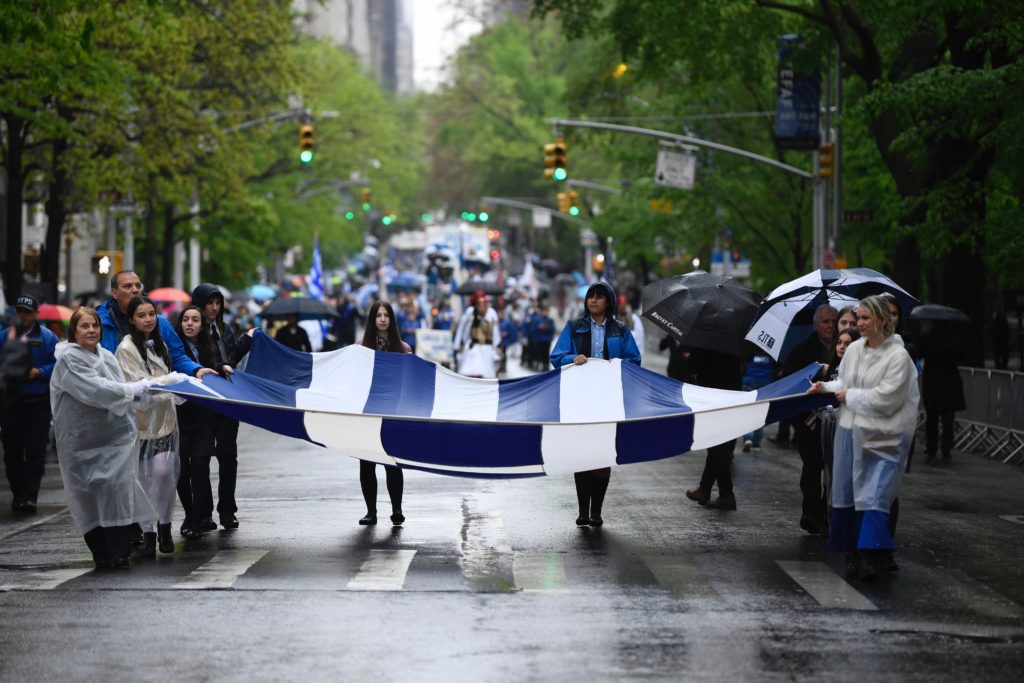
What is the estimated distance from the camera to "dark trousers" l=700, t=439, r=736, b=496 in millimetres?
14805

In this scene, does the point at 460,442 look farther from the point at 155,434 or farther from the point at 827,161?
the point at 827,161

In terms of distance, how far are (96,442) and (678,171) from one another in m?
28.7

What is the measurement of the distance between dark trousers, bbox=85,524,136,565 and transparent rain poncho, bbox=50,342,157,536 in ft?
0.17

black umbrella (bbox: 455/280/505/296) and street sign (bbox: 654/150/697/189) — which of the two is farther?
black umbrella (bbox: 455/280/505/296)

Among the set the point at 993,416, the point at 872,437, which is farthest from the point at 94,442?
the point at 993,416

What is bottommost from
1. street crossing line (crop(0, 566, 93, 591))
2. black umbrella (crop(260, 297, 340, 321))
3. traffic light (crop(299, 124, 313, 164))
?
street crossing line (crop(0, 566, 93, 591))

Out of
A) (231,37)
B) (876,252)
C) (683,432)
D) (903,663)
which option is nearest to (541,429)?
(683,432)

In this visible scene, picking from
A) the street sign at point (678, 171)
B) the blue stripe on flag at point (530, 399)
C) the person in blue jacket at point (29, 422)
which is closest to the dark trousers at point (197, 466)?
the blue stripe on flag at point (530, 399)

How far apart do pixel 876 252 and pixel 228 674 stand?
3541 cm

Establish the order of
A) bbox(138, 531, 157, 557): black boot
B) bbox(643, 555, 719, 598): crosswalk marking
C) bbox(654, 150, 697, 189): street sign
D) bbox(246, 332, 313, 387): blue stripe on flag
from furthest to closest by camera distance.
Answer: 1. bbox(654, 150, 697, 189): street sign
2. bbox(246, 332, 313, 387): blue stripe on flag
3. bbox(138, 531, 157, 557): black boot
4. bbox(643, 555, 719, 598): crosswalk marking

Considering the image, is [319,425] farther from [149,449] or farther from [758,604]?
[758,604]

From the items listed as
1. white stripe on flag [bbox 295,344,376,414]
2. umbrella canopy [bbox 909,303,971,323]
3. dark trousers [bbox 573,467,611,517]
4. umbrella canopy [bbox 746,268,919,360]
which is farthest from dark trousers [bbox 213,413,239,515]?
umbrella canopy [bbox 909,303,971,323]

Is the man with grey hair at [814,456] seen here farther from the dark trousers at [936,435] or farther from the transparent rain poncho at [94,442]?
the dark trousers at [936,435]

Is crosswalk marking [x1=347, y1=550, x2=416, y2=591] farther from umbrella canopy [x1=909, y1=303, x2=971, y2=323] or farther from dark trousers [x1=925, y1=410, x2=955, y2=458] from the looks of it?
umbrella canopy [x1=909, y1=303, x2=971, y2=323]
